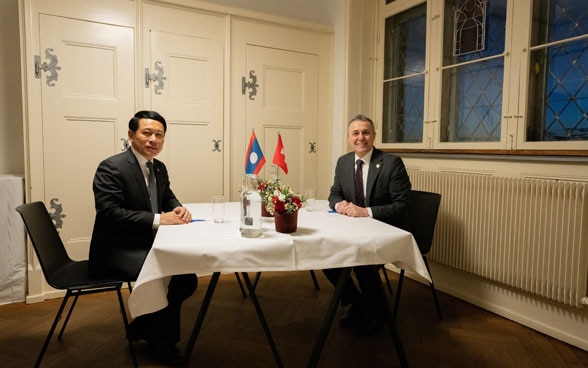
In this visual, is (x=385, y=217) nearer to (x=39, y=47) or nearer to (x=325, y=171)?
(x=325, y=171)

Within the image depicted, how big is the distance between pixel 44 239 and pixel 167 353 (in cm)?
89

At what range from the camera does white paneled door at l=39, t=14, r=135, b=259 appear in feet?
10.3

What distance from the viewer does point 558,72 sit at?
2.71 m

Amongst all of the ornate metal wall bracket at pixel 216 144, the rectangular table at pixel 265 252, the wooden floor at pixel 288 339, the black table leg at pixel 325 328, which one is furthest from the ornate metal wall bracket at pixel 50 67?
the black table leg at pixel 325 328

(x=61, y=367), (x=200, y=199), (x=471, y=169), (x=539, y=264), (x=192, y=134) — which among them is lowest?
(x=61, y=367)

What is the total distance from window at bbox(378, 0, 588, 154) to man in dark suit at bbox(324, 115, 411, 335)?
0.90 metres

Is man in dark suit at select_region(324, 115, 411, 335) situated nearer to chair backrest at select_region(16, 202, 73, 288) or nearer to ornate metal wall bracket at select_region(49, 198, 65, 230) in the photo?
chair backrest at select_region(16, 202, 73, 288)

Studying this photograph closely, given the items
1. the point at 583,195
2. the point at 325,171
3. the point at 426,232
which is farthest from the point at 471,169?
the point at 325,171

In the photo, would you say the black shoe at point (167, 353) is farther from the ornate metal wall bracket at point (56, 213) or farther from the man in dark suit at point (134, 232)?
the ornate metal wall bracket at point (56, 213)

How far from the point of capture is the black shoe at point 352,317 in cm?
273

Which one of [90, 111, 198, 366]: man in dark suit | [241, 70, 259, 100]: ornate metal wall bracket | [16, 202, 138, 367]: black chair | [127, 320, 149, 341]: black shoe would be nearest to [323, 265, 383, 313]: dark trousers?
[90, 111, 198, 366]: man in dark suit

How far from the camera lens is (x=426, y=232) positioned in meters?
2.93

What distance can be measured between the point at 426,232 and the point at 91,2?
10.2ft

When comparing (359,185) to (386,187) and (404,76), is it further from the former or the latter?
(404,76)
